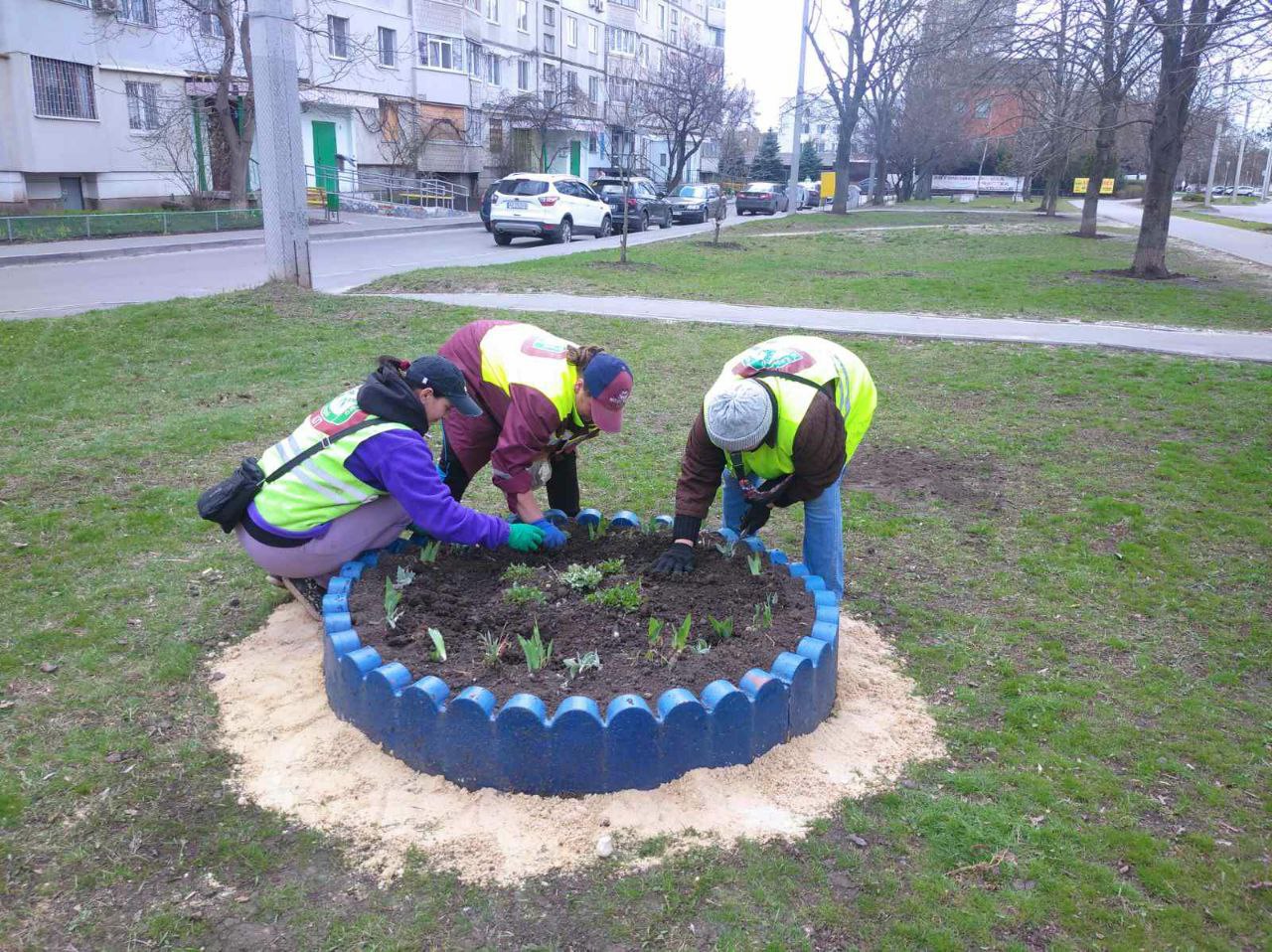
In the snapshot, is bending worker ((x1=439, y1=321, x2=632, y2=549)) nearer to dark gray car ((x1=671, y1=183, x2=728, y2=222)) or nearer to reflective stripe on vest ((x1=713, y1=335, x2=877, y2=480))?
reflective stripe on vest ((x1=713, y1=335, x2=877, y2=480))

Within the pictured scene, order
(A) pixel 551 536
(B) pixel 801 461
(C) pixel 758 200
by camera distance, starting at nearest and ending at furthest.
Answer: (B) pixel 801 461 → (A) pixel 551 536 → (C) pixel 758 200

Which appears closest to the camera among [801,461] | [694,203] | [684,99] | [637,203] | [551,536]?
[801,461]

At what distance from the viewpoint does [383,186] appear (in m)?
34.3

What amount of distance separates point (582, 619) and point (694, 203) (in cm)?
3088

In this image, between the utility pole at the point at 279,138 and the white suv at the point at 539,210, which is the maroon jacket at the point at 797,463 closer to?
the utility pole at the point at 279,138

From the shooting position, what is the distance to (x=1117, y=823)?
321cm

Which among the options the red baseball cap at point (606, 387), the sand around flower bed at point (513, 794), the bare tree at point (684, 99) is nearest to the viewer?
the sand around flower bed at point (513, 794)

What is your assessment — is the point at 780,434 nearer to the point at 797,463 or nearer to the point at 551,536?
the point at 797,463

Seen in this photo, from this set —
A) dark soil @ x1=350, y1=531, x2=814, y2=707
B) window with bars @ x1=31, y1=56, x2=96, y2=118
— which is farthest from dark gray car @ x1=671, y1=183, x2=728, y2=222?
dark soil @ x1=350, y1=531, x2=814, y2=707

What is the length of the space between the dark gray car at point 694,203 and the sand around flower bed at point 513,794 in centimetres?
3039

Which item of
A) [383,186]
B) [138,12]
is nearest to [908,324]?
[138,12]

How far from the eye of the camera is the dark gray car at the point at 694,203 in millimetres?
33094

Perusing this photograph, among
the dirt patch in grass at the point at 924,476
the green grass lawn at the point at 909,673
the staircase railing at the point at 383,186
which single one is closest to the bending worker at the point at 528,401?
the green grass lawn at the point at 909,673

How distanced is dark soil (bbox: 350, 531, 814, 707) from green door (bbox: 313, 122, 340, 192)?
3113 cm
